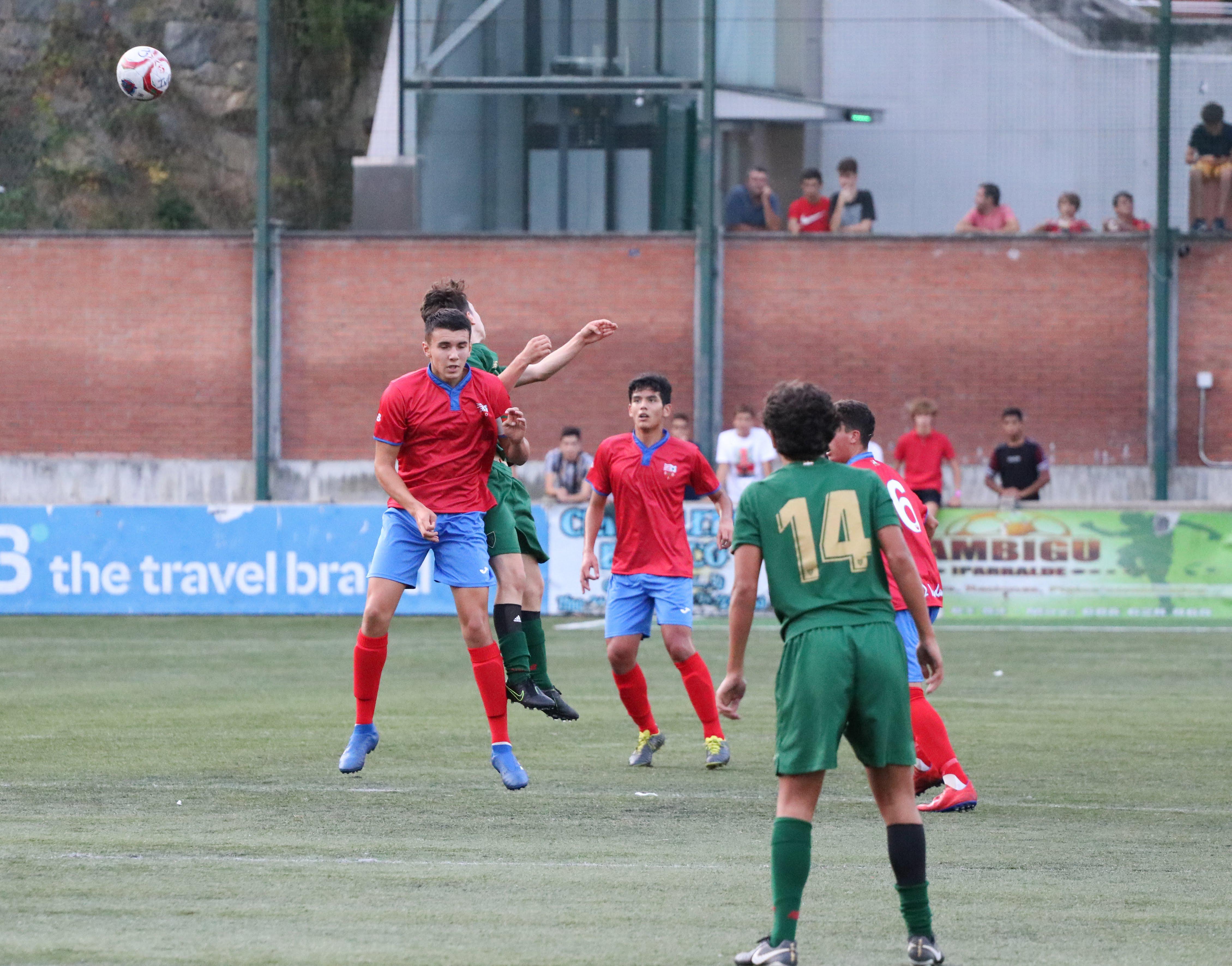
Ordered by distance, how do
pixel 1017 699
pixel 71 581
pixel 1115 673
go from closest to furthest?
1. pixel 1017 699
2. pixel 1115 673
3. pixel 71 581

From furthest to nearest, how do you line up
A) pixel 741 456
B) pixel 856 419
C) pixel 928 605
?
pixel 741 456, pixel 856 419, pixel 928 605

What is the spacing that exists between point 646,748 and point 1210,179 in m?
17.6

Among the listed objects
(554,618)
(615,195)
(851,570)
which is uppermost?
(615,195)

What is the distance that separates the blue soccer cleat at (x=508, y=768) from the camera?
27.0ft

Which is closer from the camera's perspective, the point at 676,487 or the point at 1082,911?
the point at 1082,911

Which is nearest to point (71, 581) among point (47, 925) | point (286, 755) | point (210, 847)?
point (286, 755)

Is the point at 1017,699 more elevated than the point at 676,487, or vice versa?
the point at 676,487

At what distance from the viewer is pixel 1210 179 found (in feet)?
79.7

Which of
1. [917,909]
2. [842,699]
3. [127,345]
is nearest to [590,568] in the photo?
[842,699]

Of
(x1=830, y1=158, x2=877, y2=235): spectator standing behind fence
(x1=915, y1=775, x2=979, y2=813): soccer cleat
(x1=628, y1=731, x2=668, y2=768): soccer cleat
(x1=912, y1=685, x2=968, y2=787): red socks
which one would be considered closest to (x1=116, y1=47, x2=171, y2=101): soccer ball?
(x1=628, y1=731, x2=668, y2=768): soccer cleat

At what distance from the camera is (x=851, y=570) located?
5359 mm

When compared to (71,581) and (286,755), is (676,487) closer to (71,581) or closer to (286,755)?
(286,755)

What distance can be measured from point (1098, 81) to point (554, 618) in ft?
37.0

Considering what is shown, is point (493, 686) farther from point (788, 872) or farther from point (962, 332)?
point (962, 332)
